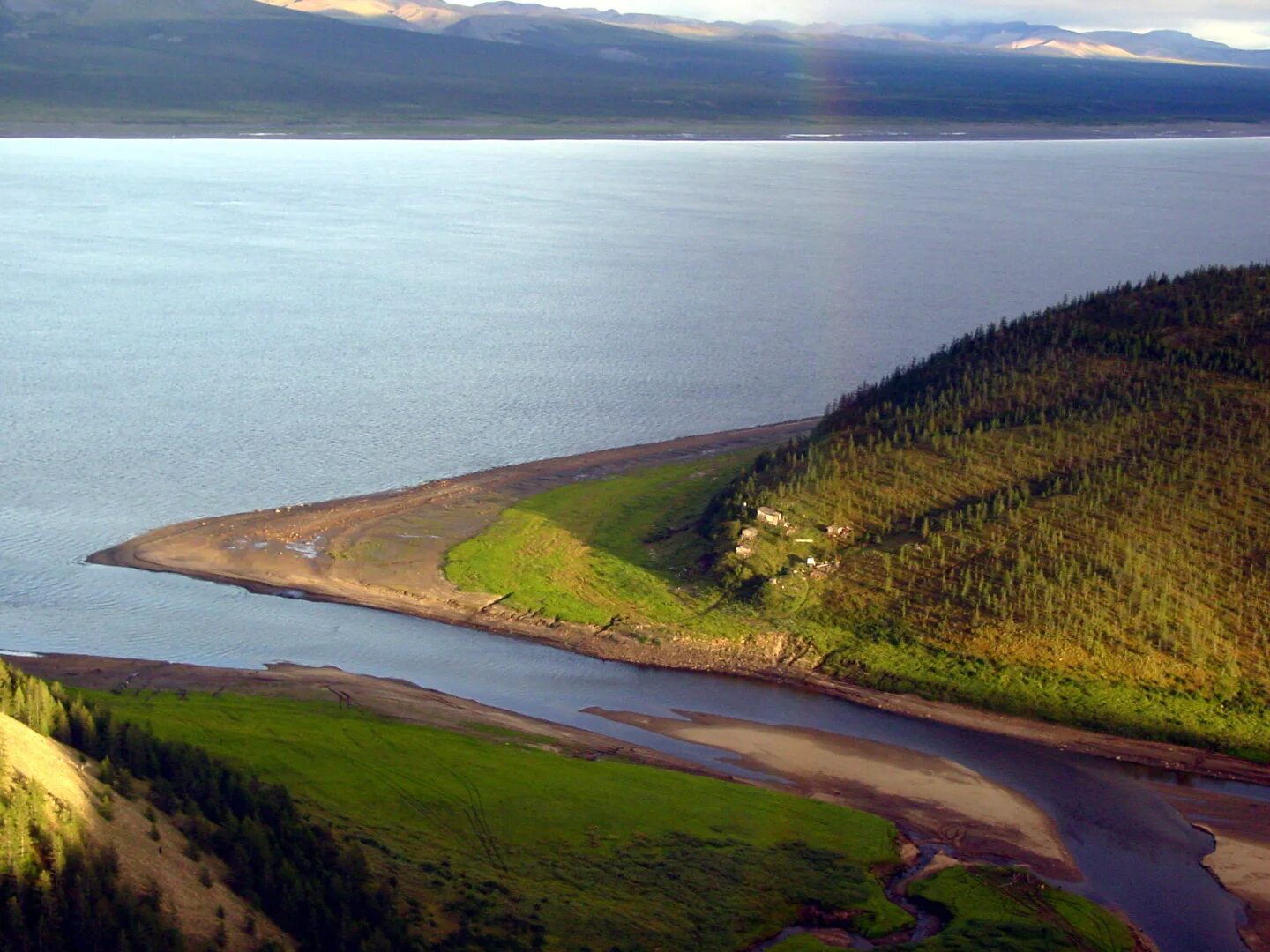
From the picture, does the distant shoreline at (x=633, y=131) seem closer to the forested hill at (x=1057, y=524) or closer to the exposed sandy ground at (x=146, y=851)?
the forested hill at (x=1057, y=524)

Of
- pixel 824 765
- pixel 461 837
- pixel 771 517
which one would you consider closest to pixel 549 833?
pixel 461 837

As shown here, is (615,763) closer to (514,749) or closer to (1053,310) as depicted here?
(514,749)

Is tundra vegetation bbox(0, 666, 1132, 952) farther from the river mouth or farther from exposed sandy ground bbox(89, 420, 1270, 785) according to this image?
exposed sandy ground bbox(89, 420, 1270, 785)

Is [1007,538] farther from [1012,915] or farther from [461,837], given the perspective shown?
[461,837]

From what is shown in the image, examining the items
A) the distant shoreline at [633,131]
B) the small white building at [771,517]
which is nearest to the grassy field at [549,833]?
the small white building at [771,517]

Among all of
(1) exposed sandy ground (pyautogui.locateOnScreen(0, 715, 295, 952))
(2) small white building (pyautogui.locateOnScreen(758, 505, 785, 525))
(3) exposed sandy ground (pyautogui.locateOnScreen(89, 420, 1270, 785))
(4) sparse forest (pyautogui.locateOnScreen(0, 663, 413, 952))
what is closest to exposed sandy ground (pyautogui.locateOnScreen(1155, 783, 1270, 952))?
(3) exposed sandy ground (pyautogui.locateOnScreen(89, 420, 1270, 785))
